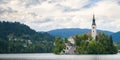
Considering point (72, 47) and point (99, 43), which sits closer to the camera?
point (99, 43)

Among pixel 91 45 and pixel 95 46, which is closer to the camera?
pixel 95 46

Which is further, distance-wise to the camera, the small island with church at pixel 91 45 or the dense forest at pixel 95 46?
the small island with church at pixel 91 45

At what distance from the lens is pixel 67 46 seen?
165 m

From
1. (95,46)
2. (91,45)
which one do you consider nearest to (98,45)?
(95,46)

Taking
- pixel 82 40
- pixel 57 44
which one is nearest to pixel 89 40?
pixel 82 40

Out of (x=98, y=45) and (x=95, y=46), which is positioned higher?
(x=98, y=45)

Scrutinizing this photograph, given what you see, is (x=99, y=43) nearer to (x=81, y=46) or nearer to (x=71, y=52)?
(x=81, y=46)

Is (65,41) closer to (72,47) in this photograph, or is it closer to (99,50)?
(72,47)

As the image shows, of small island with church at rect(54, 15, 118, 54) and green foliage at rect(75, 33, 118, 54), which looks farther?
small island with church at rect(54, 15, 118, 54)

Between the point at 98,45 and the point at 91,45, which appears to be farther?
the point at 91,45

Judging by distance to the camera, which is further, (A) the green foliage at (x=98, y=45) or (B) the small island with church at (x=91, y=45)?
(B) the small island with church at (x=91, y=45)

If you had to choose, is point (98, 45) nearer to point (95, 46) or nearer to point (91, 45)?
point (95, 46)

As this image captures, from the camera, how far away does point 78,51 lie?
158 meters

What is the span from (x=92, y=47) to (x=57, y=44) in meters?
14.2
